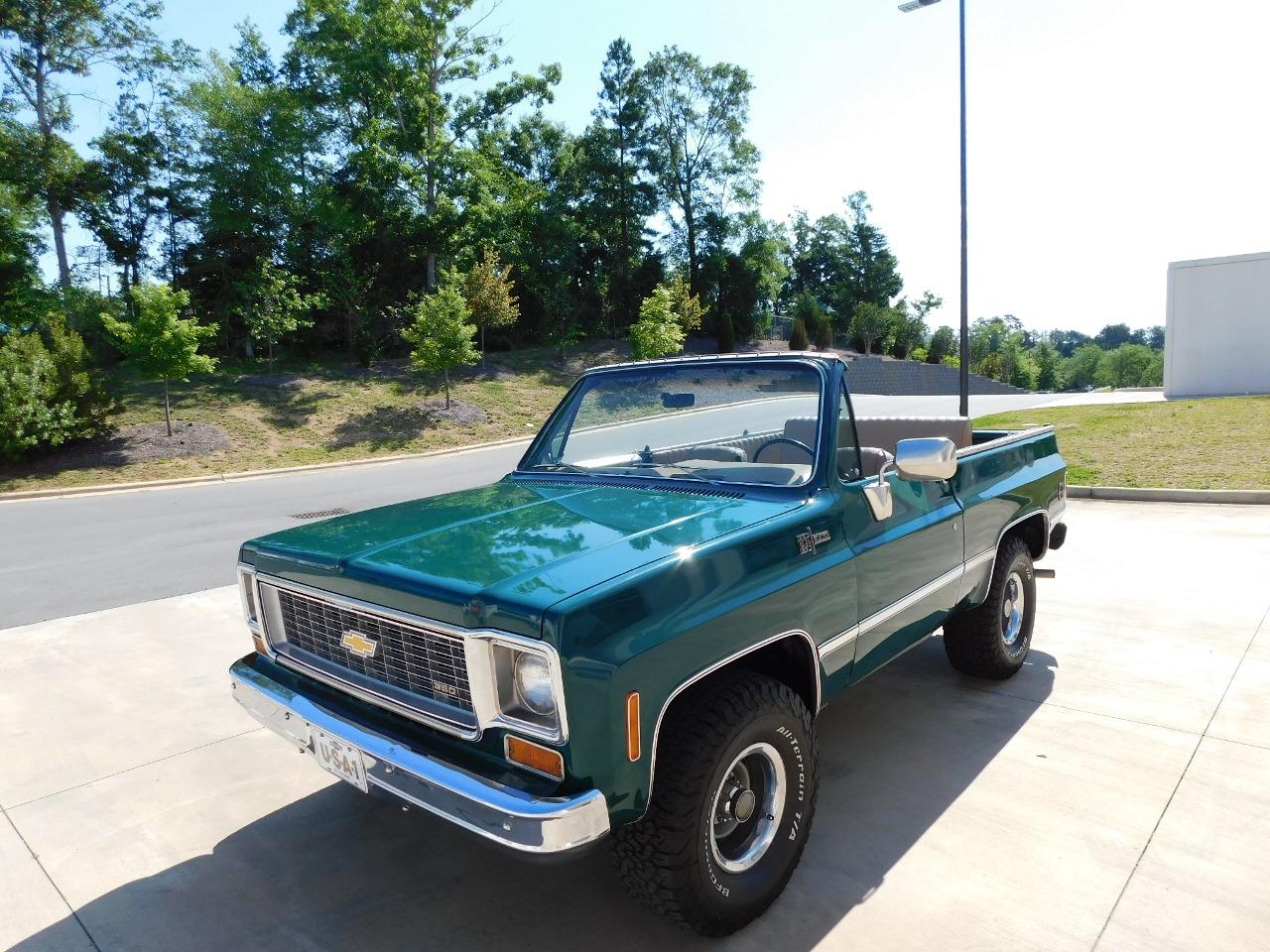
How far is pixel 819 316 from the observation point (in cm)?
4944

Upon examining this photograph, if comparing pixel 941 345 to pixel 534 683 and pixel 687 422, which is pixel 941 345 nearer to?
pixel 687 422

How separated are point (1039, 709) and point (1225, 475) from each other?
27.2 ft

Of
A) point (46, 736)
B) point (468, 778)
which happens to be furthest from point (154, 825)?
point (468, 778)

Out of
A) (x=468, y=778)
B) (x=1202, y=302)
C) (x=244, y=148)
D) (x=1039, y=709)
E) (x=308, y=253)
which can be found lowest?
(x=1039, y=709)

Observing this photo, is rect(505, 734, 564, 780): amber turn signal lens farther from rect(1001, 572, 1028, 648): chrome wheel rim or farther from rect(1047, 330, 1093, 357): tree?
rect(1047, 330, 1093, 357): tree

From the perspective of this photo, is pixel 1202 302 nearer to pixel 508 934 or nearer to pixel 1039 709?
pixel 1039 709

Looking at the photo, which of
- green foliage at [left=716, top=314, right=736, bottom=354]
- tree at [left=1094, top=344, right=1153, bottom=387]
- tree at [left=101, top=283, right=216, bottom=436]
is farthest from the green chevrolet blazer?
tree at [left=1094, top=344, right=1153, bottom=387]

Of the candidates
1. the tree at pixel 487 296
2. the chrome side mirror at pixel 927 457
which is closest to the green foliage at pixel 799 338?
the tree at pixel 487 296

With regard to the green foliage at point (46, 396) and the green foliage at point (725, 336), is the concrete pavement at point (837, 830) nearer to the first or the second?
the green foliage at point (46, 396)

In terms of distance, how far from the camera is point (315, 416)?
21.2 meters

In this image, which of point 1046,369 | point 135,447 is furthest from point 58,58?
point 1046,369

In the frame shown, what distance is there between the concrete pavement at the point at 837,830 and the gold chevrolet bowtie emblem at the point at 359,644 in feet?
3.06

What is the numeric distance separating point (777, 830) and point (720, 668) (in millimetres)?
598

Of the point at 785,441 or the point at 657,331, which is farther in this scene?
the point at 657,331
